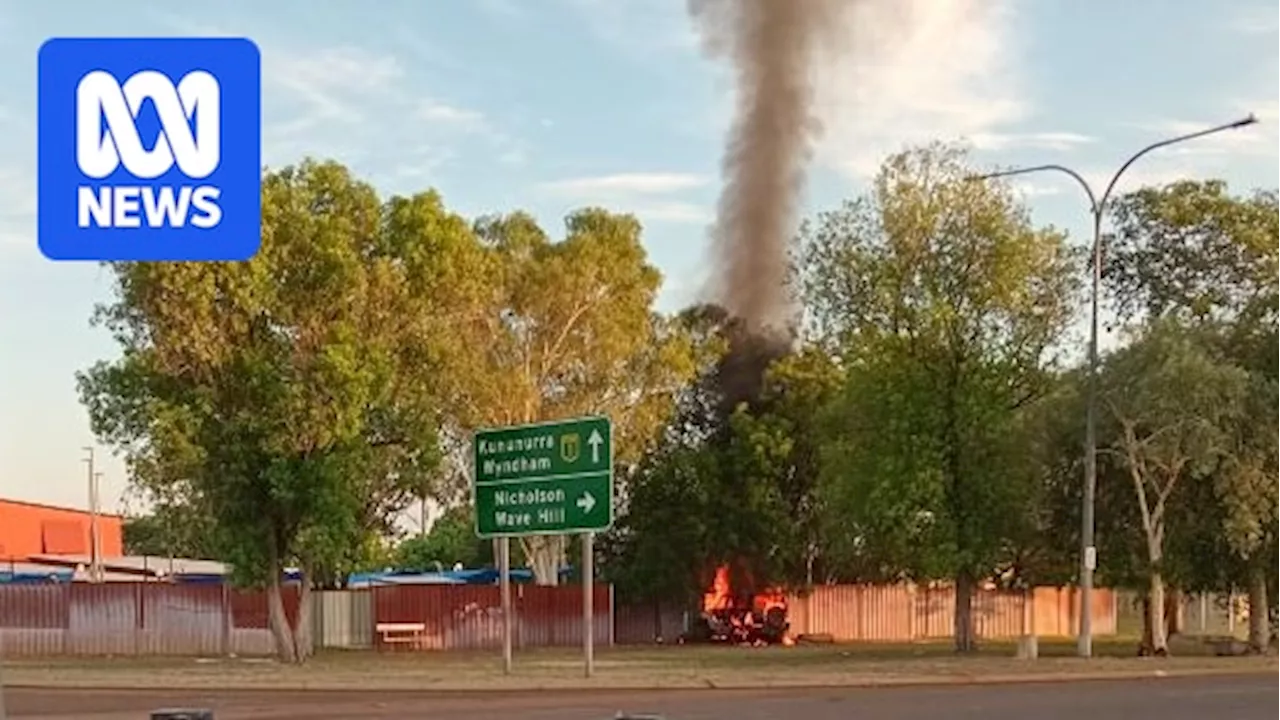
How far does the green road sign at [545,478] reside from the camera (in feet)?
117

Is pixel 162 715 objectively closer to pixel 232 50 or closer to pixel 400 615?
pixel 232 50

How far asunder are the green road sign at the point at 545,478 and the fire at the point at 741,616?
23613 mm

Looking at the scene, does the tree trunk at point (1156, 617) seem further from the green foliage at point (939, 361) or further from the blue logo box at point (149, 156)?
the blue logo box at point (149, 156)

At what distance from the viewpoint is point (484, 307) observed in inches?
2260

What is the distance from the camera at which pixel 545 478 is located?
3678 centimetres

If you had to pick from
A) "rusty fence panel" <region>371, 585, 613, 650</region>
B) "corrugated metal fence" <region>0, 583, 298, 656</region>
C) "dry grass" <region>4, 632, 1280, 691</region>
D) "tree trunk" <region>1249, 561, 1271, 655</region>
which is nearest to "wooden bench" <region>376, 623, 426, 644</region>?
"rusty fence panel" <region>371, 585, 613, 650</region>

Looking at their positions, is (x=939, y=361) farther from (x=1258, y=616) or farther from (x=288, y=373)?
(x=288, y=373)

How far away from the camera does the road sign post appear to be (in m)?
35.7

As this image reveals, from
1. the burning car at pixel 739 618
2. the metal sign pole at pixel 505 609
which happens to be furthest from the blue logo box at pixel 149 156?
the burning car at pixel 739 618

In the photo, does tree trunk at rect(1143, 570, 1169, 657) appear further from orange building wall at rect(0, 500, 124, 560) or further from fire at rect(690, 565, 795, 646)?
orange building wall at rect(0, 500, 124, 560)

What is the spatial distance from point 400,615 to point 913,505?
57.7 feet

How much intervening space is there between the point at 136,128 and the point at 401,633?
49.0 metres

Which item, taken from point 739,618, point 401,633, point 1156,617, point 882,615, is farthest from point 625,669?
point 882,615

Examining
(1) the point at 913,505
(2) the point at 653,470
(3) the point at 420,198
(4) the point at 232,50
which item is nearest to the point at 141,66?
(4) the point at 232,50
